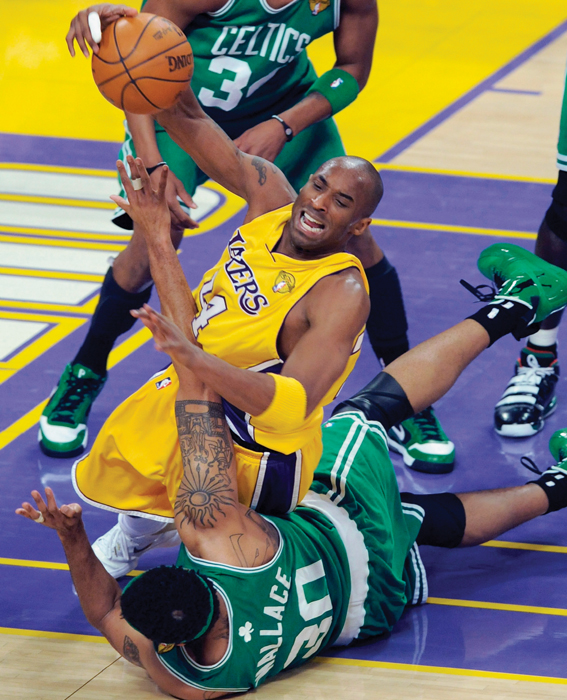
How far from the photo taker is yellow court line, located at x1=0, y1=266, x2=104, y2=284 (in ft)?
18.5

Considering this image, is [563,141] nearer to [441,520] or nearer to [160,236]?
[441,520]

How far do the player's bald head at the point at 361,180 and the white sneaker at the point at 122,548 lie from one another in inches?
45.9

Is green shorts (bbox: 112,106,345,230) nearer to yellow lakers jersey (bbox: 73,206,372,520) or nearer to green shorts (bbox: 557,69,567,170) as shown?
green shorts (bbox: 557,69,567,170)

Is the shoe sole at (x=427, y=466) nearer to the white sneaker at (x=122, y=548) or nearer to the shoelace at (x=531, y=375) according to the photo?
the shoelace at (x=531, y=375)

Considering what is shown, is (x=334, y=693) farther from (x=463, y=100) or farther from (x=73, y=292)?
(x=463, y=100)

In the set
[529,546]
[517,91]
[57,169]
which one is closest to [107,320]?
[529,546]

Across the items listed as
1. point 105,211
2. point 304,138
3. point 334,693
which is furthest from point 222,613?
point 105,211

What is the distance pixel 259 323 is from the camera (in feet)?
10.1

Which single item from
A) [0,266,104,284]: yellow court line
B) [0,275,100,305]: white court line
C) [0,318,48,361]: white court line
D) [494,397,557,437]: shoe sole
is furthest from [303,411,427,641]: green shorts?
[0,266,104,284]: yellow court line

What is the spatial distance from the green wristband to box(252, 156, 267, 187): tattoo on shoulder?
0.92m

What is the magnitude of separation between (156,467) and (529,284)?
157cm

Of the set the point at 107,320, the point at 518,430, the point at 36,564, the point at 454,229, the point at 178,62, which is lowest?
the point at 454,229

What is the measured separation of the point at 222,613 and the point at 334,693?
1.33ft

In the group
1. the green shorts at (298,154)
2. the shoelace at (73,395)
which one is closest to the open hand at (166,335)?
the green shorts at (298,154)
